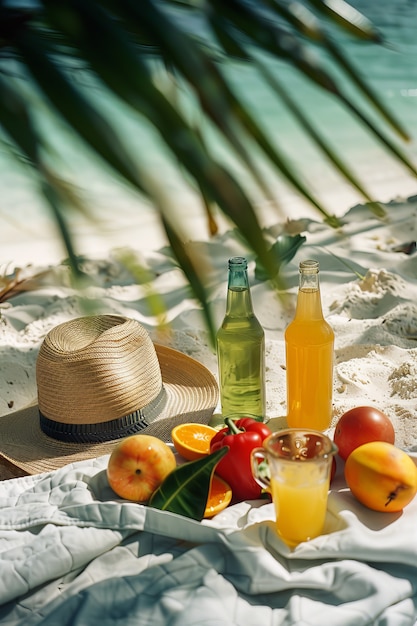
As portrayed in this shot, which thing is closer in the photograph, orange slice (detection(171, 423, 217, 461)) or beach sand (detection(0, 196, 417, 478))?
orange slice (detection(171, 423, 217, 461))

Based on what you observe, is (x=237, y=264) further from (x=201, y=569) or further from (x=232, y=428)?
(x=201, y=569)

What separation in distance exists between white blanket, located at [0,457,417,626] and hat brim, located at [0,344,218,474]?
373 mm

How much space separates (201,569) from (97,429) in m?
0.60

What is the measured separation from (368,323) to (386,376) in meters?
0.32

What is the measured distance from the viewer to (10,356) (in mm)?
2244

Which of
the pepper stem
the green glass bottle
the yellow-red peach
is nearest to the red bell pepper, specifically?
the pepper stem

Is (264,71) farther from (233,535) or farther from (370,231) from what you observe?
(370,231)

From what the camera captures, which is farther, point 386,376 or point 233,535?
point 386,376

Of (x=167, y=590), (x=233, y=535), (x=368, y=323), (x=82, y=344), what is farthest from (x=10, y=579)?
(x=368, y=323)

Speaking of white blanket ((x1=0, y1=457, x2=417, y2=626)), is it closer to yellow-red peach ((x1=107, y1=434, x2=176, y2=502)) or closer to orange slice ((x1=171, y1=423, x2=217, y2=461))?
yellow-red peach ((x1=107, y1=434, x2=176, y2=502))

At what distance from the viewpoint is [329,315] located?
241 cm

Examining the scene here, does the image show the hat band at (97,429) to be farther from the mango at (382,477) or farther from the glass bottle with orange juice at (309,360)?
the mango at (382,477)

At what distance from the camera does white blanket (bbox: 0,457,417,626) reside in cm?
106

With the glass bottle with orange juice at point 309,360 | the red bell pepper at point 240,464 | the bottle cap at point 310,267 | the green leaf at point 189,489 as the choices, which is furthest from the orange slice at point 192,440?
the bottle cap at point 310,267
